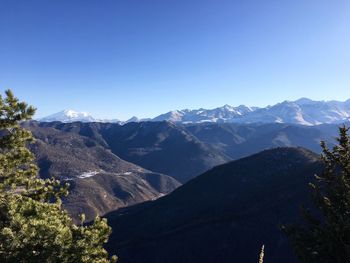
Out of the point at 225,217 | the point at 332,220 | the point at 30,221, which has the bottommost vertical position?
the point at 225,217

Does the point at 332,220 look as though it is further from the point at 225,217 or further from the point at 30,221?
the point at 225,217

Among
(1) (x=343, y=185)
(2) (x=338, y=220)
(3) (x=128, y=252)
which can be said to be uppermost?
(1) (x=343, y=185)

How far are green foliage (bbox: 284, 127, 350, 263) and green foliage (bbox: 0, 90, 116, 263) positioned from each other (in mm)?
9644

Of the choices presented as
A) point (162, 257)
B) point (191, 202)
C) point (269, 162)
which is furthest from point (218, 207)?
point (269, 162)

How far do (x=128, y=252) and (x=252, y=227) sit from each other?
133ft

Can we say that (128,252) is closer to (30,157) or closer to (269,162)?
(269,162)

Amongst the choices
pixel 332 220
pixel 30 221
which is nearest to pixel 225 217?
pixel 332 220

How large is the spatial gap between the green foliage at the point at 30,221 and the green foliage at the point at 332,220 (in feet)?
31.6

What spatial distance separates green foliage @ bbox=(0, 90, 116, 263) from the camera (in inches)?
547

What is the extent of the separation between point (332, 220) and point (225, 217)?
351 ft

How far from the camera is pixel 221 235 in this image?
11225 centimetres

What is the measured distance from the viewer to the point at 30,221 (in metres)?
14.0

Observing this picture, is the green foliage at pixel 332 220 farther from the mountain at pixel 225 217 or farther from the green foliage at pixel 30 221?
the mountain at pixel 225 217

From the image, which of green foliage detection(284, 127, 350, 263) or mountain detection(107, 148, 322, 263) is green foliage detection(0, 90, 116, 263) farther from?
mountain detection(107, 148, 322, 263)
